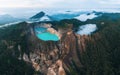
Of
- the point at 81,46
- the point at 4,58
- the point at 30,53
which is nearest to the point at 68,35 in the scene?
the point at 81,46

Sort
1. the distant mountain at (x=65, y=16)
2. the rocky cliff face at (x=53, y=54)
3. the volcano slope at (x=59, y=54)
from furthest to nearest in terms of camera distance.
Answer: the distant mountain at (x=65, y=16), the volcano slope at (x=59, y=54), the rocky cliff face at (x=53, y=54)

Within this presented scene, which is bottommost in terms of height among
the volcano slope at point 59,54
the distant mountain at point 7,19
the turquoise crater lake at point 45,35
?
the distant mountain at point 7,19

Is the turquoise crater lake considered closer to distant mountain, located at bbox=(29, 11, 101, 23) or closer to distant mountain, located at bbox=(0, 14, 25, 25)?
distant mountain, located at bbox=(29, 11, 101, 23)

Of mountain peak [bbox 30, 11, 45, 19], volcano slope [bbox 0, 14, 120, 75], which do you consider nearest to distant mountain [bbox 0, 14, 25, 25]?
mountain peak [bbox 30, 11, 45, 19]

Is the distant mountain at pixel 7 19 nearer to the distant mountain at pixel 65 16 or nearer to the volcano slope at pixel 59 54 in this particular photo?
the distant mountain at pixel 65 16

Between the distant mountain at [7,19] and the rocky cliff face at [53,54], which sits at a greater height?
the rocky cliff face at [53,54]

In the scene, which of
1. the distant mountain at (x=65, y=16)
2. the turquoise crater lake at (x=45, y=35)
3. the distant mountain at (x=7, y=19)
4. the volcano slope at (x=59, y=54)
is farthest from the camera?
the distant mountain at (x=7, y=19)

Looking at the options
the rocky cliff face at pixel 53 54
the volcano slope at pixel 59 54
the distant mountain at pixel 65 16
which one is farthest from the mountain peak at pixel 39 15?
the rocky cliff face at pixel 53 54

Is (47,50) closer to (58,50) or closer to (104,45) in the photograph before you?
(58,50)
